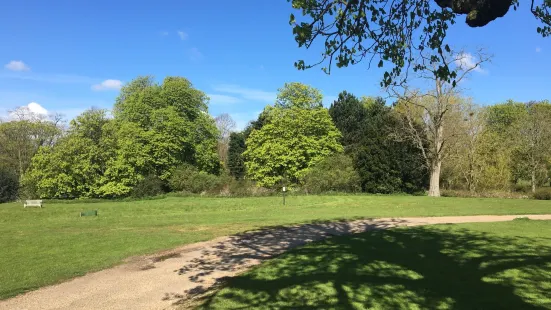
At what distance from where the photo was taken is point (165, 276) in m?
8.35

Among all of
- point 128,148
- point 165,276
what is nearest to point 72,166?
point 128,148

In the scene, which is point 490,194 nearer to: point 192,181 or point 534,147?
point 534,147

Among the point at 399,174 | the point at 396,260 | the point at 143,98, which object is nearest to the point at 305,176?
the point at 399,174

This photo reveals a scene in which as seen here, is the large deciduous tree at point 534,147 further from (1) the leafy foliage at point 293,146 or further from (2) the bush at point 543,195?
(1) the leafy foliage at point 293,146

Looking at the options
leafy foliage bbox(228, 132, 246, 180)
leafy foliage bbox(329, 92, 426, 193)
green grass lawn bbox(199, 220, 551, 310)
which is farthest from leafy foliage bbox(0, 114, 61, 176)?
green grass lawn bbox(199, 220, 551, 310)

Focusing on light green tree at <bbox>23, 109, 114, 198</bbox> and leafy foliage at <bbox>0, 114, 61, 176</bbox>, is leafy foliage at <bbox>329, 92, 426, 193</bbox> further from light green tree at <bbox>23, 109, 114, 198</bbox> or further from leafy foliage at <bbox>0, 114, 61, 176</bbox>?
leafy foliage at <bbox>0, 114, 61, 176</bbox>

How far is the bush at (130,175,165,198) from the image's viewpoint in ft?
139

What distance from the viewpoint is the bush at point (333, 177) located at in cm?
3722

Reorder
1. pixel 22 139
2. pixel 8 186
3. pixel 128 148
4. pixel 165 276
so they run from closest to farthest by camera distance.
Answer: pixel 165 276 < pixel 128 148 < pixel 8 186 < pixel 22 139

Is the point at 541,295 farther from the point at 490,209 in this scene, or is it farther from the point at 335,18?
the point at 490,209

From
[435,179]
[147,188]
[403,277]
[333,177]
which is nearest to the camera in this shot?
[403,277]

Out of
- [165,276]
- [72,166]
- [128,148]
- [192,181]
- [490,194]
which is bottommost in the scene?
[165,276]

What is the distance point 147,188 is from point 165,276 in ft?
118

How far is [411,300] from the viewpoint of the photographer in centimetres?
582
